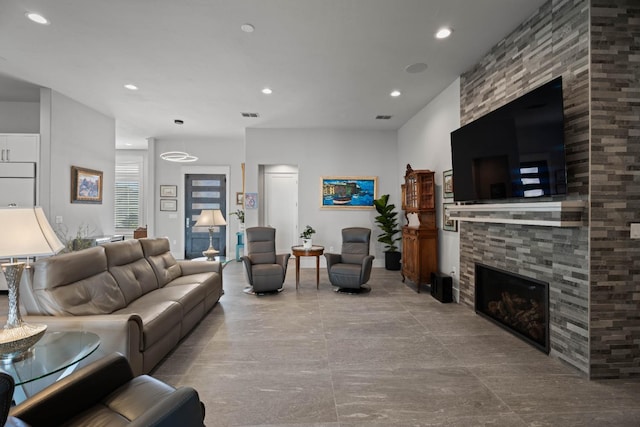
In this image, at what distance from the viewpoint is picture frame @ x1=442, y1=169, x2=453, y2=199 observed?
4324mm

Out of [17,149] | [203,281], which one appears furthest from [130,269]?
[17,149]

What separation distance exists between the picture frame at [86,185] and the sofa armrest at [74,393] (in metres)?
4.76

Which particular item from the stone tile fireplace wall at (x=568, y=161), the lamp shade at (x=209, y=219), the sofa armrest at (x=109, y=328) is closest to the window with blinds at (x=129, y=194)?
the lamp shade at (x=209, y=219)

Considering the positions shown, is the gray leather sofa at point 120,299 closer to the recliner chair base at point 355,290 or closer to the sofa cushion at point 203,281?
the sofa cushion at point 203,281

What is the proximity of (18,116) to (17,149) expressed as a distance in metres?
1.20

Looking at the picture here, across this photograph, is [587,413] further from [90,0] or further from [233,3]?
[90,0]

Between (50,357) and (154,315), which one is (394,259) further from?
(50,357)

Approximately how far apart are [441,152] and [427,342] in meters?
2.96

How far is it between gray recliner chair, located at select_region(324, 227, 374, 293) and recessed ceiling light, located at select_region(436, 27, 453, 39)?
3.01 metres

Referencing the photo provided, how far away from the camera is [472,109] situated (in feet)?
12.6

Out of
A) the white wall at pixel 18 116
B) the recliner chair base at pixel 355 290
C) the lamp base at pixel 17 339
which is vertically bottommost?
the recliner chair base at pixel 355 290

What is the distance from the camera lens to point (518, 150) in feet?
8.77

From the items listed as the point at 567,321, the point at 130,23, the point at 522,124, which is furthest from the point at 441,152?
the point at 130,23

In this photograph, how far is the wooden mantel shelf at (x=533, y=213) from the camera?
225cm
